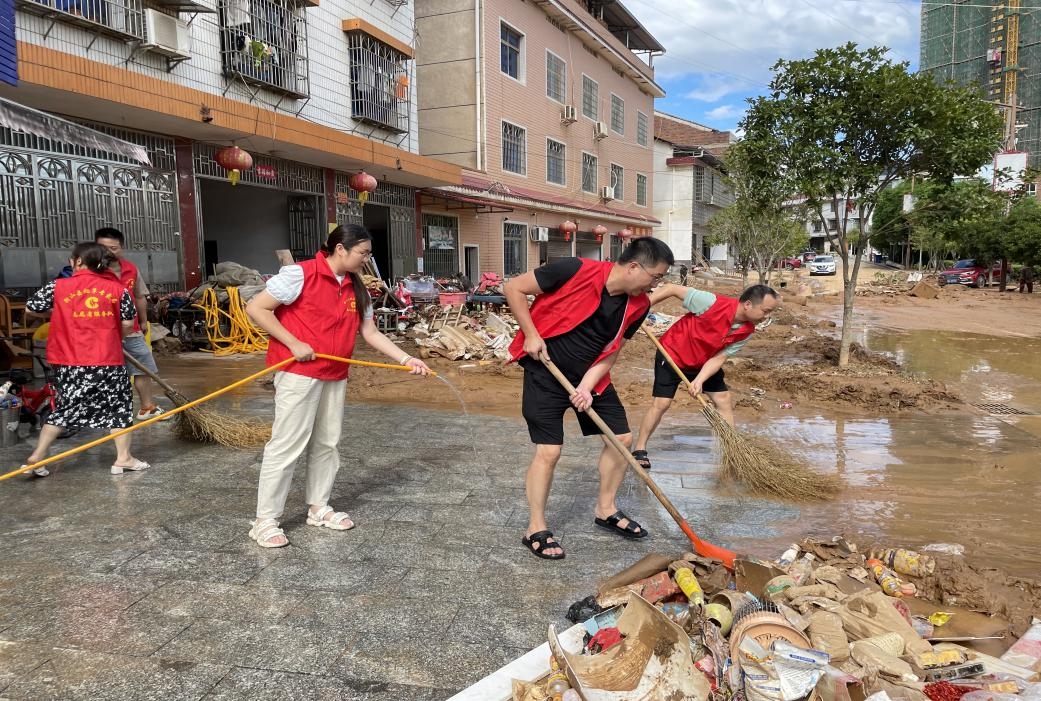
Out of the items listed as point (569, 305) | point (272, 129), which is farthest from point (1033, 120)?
point (569, 305)

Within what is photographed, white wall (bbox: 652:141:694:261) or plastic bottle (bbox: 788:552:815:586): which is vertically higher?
white wall (bbox: 652:141:694:261)

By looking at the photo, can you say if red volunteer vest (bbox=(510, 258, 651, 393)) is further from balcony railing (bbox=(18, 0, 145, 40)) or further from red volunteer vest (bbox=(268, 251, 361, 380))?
balcony railing (bbox=(18, 0, 145, 40))

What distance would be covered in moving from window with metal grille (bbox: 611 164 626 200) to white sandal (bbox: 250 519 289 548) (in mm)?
24982

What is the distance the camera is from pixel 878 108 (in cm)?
836

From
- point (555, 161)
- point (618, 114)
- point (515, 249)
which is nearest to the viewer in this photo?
point (515, 249)

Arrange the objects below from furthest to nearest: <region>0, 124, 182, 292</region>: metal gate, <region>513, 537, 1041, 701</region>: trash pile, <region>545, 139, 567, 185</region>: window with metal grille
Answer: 1. <region>545, 139, 567, 185</region>: window with metal grille
2. <region>0, 124, 182, 292</region>: metal gate
3. <region>513, 537, 1041, 701</region>: trash pile

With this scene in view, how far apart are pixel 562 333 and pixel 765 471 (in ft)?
6.49

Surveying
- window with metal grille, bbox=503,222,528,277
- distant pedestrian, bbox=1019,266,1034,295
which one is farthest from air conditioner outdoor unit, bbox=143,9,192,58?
distant pedestrian, bbox=1019,266,1034,295

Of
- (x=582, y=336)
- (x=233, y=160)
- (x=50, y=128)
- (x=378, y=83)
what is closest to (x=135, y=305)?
(x=50, y=128)

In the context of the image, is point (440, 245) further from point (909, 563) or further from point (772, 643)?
point (772, 643)

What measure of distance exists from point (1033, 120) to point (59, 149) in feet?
203

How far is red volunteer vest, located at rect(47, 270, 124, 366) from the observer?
4.33m

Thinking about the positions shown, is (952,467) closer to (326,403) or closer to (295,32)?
(326,403)

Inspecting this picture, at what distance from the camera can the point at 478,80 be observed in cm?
1783
